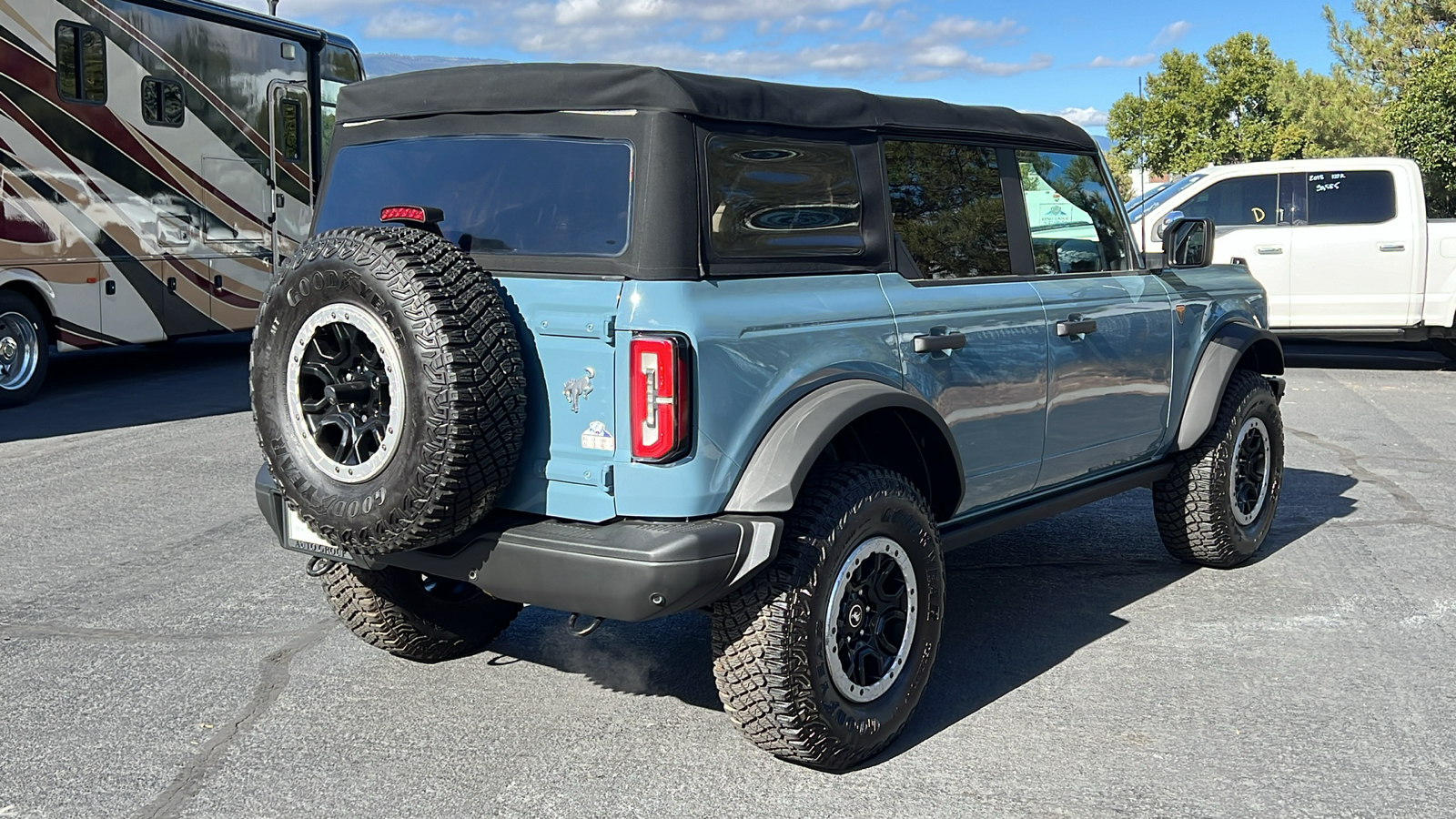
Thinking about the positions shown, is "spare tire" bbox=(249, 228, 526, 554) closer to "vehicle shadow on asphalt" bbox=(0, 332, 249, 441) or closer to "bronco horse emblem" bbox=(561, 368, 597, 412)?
"bronco horse emblem" bbox=(561, 368, 597, 412)

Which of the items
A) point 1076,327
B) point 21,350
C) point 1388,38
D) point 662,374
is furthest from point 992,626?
point 1388,38

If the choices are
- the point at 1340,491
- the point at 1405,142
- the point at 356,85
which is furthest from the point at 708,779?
the point at 1405,142

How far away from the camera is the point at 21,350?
1113 cm

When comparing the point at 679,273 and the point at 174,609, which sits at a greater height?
the point at 679,273

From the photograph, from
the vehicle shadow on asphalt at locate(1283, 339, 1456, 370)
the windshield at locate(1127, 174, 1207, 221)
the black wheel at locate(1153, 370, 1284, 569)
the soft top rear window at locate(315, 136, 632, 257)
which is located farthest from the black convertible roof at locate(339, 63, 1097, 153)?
the vehicle shadow on asphalt at locate(1283, 339, 1456, 370)

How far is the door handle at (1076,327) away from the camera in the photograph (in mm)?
5094

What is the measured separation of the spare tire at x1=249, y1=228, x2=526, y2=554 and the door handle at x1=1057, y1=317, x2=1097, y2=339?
2.20 metres

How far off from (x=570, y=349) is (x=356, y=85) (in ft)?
4.85

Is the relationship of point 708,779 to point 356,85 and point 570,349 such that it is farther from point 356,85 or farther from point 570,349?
point 356,85

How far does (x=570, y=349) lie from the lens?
3781mm

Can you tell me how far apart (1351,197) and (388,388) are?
1182cm

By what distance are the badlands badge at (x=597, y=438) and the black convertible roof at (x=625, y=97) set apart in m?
0.90

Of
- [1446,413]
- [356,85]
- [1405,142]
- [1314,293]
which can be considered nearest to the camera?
[356,85]

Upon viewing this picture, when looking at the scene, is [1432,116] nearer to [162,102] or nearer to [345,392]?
[162,102]
